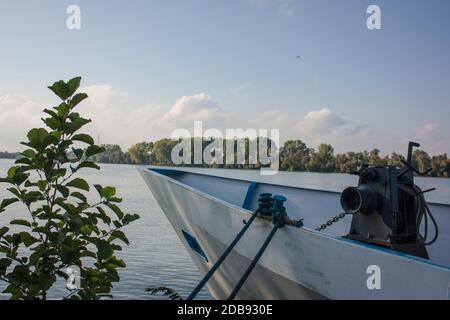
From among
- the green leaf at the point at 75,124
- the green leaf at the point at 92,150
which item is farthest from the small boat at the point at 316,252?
the green leaf at the point at 75,124

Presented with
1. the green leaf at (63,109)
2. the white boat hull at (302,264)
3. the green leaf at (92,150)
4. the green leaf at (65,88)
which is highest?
the green leaf at (65,88)

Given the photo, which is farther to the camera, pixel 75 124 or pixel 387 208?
pixel 387 208

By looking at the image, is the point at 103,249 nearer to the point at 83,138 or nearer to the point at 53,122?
the point at 83,138

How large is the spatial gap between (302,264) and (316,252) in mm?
228

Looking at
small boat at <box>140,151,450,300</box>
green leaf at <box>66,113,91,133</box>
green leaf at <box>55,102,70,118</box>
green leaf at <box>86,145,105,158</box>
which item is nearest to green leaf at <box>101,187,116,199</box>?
green leaf at <box>86,145,105,158</box>

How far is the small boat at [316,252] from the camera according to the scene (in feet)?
9.83

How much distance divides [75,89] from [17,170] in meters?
0.68

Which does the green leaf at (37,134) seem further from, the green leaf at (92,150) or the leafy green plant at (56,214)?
the green leaf at (92,150)

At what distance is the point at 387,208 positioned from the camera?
164 inches

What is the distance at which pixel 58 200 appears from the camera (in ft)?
10.3

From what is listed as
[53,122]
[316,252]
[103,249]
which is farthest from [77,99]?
[316,252]

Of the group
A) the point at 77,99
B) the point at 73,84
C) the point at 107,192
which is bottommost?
the point at 107,192
